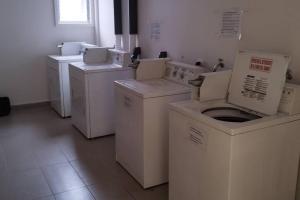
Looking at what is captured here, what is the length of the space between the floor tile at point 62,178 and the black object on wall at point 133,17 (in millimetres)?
1834

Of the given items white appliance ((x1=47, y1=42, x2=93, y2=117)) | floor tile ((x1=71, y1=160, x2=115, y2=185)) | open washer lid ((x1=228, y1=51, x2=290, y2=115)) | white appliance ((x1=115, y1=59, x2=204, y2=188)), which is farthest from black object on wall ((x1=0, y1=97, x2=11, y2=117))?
open washer lid ((x1=228, y1=51, x2=290, y2=115))

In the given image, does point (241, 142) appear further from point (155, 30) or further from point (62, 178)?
point (155, 30)

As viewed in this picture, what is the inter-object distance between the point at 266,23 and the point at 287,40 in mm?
222

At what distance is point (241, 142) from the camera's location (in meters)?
1.68

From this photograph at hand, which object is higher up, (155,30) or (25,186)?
(155,30)

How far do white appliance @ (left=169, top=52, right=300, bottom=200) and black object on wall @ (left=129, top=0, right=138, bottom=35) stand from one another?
6.59 ft

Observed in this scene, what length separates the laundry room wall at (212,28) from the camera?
2.11m

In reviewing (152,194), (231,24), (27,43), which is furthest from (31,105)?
(231,24)

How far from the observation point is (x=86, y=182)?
2.74 meters

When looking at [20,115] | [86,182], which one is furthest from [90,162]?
[20,115]

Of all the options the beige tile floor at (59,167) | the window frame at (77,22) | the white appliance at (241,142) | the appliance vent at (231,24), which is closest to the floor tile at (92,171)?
the beige tile floor at (59,167)

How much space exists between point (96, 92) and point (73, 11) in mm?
2050

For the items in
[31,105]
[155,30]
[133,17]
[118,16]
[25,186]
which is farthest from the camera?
[31,105]

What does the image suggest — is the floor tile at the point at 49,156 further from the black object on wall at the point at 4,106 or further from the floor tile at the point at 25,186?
the black object on wall at the point at 4,106
